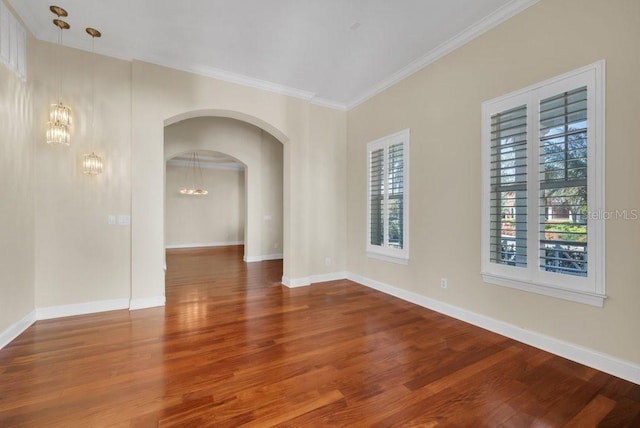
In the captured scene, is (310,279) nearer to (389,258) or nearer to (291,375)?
(389,258)

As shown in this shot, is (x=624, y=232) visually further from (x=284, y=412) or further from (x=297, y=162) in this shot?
(x=297, y=162)

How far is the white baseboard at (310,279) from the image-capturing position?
468cm

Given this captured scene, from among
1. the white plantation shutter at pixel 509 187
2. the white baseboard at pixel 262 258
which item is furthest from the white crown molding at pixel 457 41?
the white baseboard at pixel 262 258

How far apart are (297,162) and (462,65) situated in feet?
8.86

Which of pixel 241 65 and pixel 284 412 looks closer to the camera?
pixel 284 412

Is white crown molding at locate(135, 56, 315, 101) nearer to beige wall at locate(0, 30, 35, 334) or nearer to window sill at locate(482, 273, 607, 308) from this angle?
beige wall at locate(0, 30, 35, 334)

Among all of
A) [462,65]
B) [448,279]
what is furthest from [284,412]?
[462,65]

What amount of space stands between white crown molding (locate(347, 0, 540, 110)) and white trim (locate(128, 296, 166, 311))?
14.7 feet

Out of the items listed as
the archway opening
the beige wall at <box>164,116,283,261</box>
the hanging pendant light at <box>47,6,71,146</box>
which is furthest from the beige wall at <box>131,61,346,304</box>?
the beige wall at <box>164,116,283,261</box>

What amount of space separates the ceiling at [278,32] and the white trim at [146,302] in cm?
318

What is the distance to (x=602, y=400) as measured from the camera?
6.07 feet

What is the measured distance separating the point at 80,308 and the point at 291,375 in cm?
302

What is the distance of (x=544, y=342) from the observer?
2.50 metres

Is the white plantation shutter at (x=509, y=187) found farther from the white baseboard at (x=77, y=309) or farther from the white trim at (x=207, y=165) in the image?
the white trim at (x=207, y=165)
